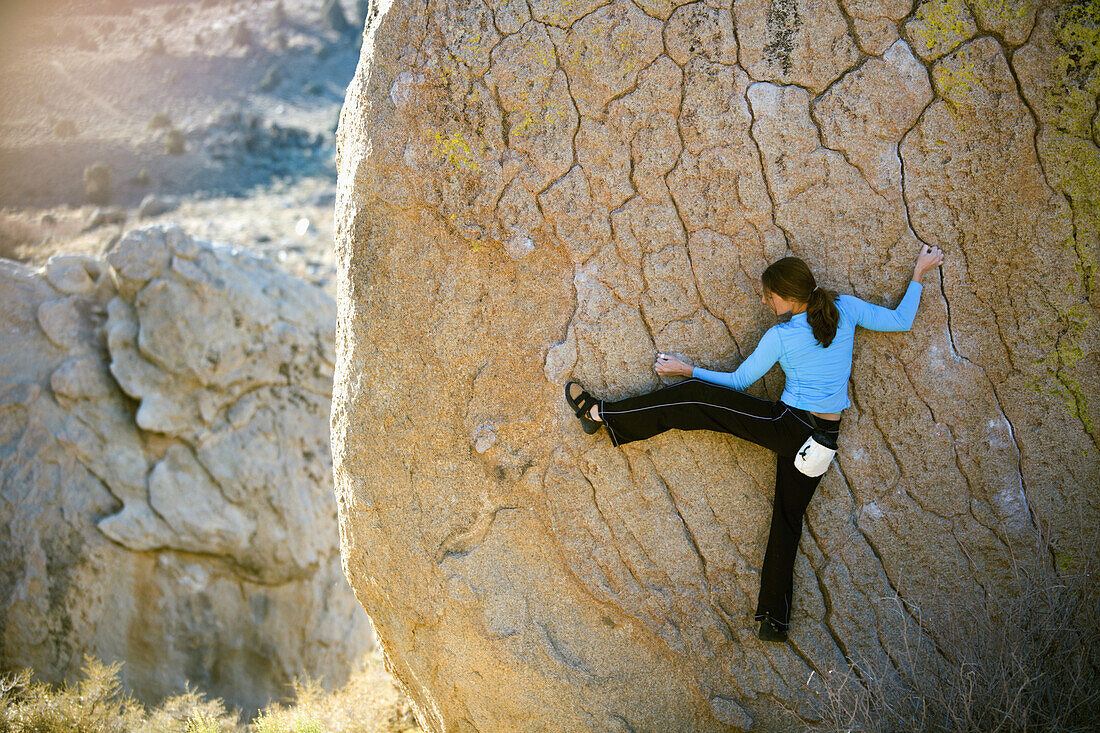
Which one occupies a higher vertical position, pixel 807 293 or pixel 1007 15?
pixel 1007 15

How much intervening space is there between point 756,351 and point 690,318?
0.31m

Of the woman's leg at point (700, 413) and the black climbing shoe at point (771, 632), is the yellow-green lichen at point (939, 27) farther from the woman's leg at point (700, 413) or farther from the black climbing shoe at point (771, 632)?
the black climbing shoe at point (771, 632)

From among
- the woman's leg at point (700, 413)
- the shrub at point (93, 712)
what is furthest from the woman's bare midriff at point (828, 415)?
the shrub at point (93, 712)

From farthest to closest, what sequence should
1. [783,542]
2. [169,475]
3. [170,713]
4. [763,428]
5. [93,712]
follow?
[169,475] → [170,713] → [93,712] → [783,542] → [763,428]

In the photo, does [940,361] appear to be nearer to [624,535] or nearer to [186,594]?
[624,535]

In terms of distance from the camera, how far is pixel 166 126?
16.2m

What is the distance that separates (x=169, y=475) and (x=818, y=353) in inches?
173

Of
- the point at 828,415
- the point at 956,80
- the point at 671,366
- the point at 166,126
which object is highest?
the point at 956,80

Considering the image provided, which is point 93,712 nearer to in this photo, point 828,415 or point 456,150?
point 456,150

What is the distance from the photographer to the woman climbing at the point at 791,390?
2658mm

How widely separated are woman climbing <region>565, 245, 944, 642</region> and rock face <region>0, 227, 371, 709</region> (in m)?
3.56

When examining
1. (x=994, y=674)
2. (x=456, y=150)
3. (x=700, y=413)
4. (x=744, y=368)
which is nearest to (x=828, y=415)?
(x=744, y=368)

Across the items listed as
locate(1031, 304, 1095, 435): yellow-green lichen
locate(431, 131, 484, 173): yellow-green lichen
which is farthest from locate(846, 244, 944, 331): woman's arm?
locate(431, 131, 484, 173): yellow-green lichen

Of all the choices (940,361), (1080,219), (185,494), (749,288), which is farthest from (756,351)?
(185,494)
